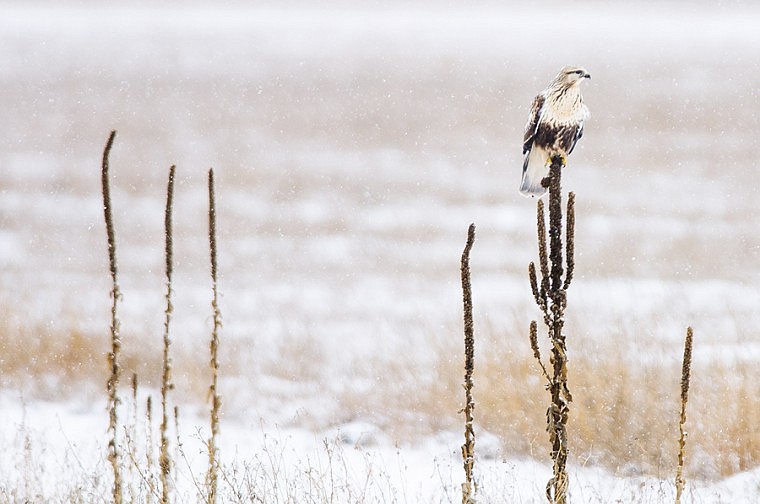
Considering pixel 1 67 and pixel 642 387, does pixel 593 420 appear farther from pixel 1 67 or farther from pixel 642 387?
pixel 1 67

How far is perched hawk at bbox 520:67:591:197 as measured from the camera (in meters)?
4.06

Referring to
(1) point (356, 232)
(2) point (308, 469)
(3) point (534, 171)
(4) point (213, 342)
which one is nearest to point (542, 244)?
(4) point (213, 342)

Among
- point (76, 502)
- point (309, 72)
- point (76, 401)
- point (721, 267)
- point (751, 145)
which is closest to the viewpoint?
point (76, 502)

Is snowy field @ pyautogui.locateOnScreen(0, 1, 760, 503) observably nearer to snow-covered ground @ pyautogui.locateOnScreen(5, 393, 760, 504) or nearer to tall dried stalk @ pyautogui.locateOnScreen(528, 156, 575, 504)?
snow-covered ground @ pyautogui.locateOnScreen(5, 393, 760, 504)

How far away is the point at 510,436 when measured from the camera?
7.09 metres

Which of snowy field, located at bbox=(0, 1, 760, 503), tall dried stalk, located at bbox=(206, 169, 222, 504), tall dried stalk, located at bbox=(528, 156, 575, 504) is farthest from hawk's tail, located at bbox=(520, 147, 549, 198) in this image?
tall dried stalk, located at bbox=(206, 169, 222, 504)

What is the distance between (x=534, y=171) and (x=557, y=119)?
43 cm

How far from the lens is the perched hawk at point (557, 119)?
4.06 meters

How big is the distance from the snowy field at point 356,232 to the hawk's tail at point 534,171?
5.99 ft

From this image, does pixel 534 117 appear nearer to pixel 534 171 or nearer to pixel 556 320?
pixel 534 171

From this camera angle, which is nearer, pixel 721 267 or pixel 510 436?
pixel 510 436

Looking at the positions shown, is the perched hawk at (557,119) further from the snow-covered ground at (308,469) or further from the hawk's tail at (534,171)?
the snow-covered ground at (308,469)

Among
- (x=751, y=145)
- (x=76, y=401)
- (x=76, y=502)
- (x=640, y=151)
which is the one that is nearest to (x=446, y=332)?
(x=76, y=401)

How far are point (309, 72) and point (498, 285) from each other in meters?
17.4
